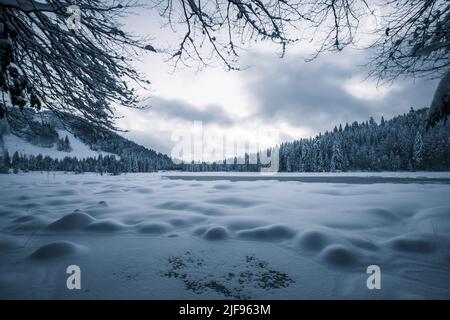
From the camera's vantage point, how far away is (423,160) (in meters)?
74.9

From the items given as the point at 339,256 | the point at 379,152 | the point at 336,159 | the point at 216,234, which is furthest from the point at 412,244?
the point at 379,152

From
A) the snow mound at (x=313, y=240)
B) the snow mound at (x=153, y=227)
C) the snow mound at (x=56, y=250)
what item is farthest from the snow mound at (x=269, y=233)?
the snow mound at (x=56, y=250)

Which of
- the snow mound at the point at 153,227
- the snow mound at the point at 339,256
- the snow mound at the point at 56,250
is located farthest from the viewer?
the snow mound at the point at 153,227

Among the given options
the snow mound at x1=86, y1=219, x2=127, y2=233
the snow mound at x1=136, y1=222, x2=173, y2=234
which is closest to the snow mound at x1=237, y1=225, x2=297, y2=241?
the snow mound at x1=136, y1=222, x2=173, y2=234

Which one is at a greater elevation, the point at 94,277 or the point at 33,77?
the point at 33,77

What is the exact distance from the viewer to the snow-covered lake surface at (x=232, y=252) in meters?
2.04

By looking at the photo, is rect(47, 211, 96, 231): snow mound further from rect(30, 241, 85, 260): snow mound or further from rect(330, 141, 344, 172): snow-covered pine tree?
rect(330, 141, 344, 172): snow-covered pine tree

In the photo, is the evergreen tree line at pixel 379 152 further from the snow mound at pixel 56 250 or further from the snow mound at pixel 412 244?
the snow mound at pixel 56 250
